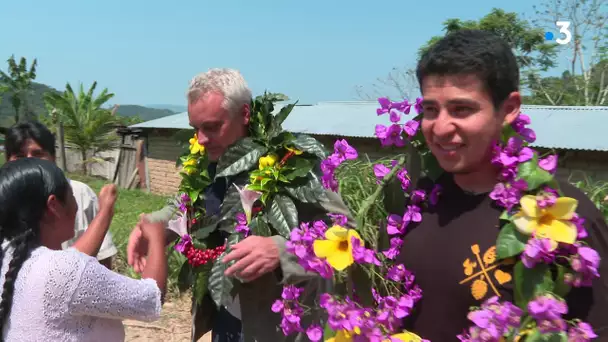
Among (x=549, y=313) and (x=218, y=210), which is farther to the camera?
(x=218, y=210)

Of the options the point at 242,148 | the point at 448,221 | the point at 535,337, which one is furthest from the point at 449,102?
the point at 242,148

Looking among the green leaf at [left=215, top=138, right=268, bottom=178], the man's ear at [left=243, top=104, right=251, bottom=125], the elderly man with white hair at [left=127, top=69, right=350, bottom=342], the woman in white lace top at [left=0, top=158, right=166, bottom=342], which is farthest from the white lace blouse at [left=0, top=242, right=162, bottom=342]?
the man's ear at [left=243, top=104, right=251, bottom=125]

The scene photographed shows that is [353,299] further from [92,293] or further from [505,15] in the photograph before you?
[505,15]

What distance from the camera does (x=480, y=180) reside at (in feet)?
4.22

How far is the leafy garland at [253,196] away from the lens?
76.8 inches

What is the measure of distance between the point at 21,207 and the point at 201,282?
0.73m

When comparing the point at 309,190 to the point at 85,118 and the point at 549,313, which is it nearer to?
the point at 549,313

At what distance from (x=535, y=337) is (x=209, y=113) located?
138cm

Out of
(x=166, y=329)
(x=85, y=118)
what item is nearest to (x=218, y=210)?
(x=166, y=329)

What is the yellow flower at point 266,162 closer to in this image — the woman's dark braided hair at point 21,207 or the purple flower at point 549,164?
the woman's dark braided hair at point 21,207

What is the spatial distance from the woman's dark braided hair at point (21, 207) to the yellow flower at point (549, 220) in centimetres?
134

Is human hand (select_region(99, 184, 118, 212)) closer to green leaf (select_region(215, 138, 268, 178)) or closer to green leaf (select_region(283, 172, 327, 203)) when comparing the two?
green leaf (select_region(215, 138, 268, 178))

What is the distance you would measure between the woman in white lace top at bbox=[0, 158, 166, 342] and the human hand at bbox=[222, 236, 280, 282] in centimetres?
29

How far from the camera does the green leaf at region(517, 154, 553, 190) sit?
116cm
